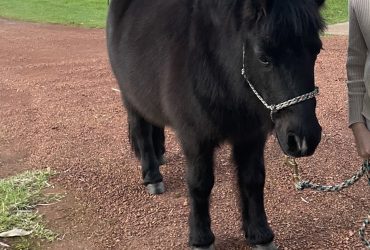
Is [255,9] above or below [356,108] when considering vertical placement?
above

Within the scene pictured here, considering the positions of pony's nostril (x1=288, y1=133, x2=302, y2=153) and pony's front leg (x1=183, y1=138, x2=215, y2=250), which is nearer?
pony's nostril (x1=288, y1=133, x2=302, y2=153)

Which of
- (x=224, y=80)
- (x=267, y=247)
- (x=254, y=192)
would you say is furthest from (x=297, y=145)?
(x=267, y=247)

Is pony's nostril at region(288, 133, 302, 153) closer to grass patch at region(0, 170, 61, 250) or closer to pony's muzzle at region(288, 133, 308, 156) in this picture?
pony's muzzle at region(288, 133, 308, 156)

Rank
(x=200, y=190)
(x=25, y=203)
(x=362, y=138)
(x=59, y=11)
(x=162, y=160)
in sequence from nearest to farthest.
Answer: (x=362, y=138) < (x=200, y=190) < (x=25, y=203) < (x=162, y=160) < (x=59, y=11)

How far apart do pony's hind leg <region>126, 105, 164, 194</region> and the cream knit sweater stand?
6.15 feet

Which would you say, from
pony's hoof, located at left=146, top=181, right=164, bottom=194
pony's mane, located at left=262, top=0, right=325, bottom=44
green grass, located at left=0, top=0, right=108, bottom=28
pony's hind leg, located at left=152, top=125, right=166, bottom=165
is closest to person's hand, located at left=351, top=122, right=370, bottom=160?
pony's mane, located at left=262, top=0, right=325, bottom=44

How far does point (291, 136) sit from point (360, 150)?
346mm

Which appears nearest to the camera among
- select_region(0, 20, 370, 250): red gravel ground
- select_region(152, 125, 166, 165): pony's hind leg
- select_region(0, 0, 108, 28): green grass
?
select_region(0, 20, 370, 250): red gravel ground

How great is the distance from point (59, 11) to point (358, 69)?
13.3m

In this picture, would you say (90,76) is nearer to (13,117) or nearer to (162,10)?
(13,117)

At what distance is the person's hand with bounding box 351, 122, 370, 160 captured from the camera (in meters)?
2.27

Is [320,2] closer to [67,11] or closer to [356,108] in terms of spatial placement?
[356,108]

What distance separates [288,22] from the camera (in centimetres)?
212

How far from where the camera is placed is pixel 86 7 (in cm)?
1534
